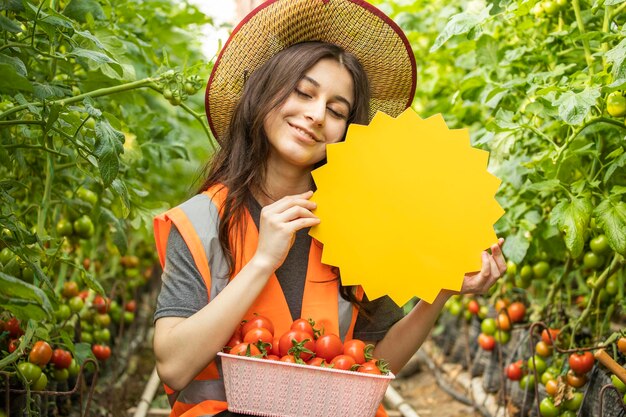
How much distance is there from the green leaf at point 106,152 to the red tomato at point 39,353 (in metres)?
0.56

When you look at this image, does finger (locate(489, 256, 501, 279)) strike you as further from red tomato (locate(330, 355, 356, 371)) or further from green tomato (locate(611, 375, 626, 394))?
green tomato (locate(611, 375, 626, 394))

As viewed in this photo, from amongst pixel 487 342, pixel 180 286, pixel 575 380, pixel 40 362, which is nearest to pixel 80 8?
pixel 180 286

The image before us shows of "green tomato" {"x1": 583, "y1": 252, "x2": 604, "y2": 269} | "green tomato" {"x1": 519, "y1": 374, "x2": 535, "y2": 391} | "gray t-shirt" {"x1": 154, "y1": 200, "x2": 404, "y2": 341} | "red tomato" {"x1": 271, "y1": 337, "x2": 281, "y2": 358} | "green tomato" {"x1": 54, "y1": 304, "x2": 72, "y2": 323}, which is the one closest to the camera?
"red tomato" {"x1": 271, "y1": 337, "x2": 281, "y2": 358}

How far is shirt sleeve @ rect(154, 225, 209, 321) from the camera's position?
154 centimetres

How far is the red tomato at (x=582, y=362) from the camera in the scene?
212cm

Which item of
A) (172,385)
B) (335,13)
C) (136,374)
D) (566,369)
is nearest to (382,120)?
(335,13)

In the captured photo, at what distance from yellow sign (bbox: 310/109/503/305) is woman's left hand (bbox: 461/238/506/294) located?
0.06 feet

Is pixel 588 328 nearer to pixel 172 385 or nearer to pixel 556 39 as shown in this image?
pixel 556 39

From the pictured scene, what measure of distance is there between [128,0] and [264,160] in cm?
100

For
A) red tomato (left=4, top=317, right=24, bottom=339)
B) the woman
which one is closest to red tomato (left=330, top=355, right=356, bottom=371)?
the woman

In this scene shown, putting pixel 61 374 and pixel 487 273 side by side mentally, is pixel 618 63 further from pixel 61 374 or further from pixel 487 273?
pixel 61 374

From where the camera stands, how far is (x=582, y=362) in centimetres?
212

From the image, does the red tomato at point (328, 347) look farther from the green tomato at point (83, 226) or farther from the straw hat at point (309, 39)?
the green tomato at point (83, 226)

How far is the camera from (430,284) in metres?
1.53
